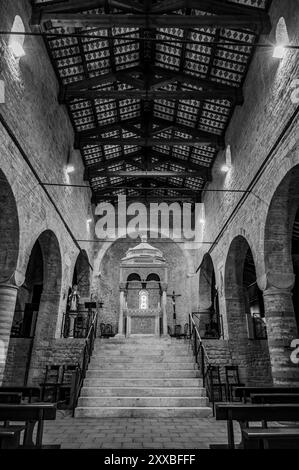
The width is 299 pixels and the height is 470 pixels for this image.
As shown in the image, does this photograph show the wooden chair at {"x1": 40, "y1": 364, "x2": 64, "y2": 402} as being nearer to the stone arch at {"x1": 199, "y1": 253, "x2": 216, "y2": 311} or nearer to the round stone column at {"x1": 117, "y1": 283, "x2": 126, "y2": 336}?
the round stone column at {"x1": 117, "y1": 283, "x2": 126, "y2": 336}

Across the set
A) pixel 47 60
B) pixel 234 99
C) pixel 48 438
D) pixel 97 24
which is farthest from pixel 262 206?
pixel 47 60

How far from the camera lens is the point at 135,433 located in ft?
16.9

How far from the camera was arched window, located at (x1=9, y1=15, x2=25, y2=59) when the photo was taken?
726 cm

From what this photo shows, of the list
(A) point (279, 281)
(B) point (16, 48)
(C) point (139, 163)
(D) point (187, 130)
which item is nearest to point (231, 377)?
(A) point (279, 281)

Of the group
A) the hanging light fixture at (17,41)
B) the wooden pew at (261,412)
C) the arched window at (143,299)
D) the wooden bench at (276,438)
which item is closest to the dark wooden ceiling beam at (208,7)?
the hanging light fixture at (17,41)

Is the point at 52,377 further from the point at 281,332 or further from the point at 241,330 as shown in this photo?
the point at 281,332

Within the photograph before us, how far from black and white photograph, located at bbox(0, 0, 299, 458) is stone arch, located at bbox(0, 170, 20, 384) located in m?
0.03

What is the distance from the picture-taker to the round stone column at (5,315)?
23.5ft

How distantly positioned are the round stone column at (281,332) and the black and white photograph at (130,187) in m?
0.03

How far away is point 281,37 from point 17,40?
20.1 ft

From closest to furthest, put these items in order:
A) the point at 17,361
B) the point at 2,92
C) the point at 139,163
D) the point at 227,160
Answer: the point at 2,92 → the point at 17,361 → the point at 227,160 → the point at 139,163

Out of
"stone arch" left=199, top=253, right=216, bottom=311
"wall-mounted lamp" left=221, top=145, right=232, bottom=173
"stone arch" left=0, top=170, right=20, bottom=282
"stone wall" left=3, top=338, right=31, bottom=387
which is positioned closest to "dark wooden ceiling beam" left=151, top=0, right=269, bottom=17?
"wall-mounted lamp" left=221, top=145, right=232, bottom=173

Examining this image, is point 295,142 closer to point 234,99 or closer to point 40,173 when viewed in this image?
point 234,99

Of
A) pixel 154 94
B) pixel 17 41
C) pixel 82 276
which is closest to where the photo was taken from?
pixel 17 41
